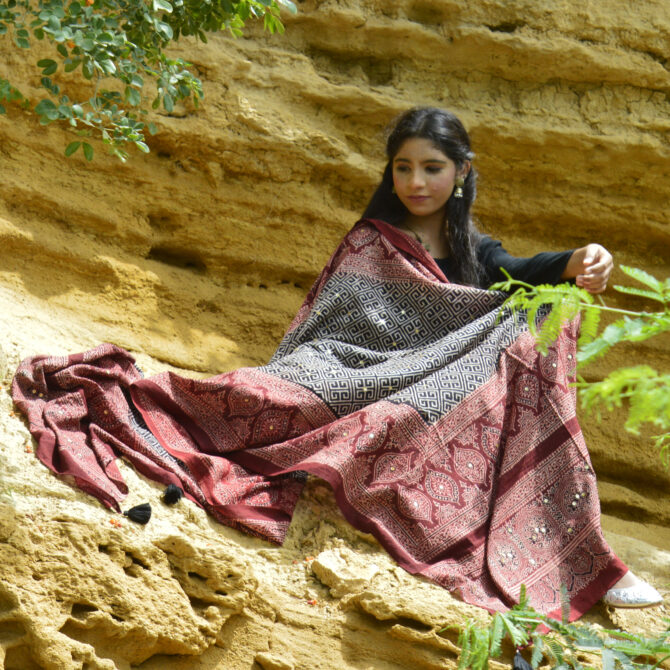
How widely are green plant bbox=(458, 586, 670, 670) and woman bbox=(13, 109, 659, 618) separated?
0.78 feet

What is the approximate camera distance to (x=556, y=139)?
4.91m

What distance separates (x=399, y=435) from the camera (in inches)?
124

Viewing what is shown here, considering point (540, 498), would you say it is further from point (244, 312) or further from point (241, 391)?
point (244, 312)

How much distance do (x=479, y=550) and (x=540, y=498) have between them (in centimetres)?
29

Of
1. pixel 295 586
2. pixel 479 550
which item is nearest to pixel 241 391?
pixel 295 586

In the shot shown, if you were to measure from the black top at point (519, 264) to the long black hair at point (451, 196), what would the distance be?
0.15ft

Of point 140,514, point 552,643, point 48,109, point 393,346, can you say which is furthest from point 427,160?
point 552,643

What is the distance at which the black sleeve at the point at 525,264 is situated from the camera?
12.1ft

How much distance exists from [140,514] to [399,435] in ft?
2.86

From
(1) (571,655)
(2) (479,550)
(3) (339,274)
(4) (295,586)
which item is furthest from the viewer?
(3) (339,274)

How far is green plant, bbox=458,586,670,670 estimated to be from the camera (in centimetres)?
233

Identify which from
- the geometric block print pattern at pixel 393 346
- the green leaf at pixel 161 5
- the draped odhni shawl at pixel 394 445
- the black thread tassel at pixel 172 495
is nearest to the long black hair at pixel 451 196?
the geometric block print pattern at pixel 393 346

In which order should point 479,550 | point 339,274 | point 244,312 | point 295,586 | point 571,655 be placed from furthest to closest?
point 244,312 → point 339,274 → point 479,550 → point 295,586 → point 571,655

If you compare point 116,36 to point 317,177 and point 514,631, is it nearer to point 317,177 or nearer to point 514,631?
point 317,177
